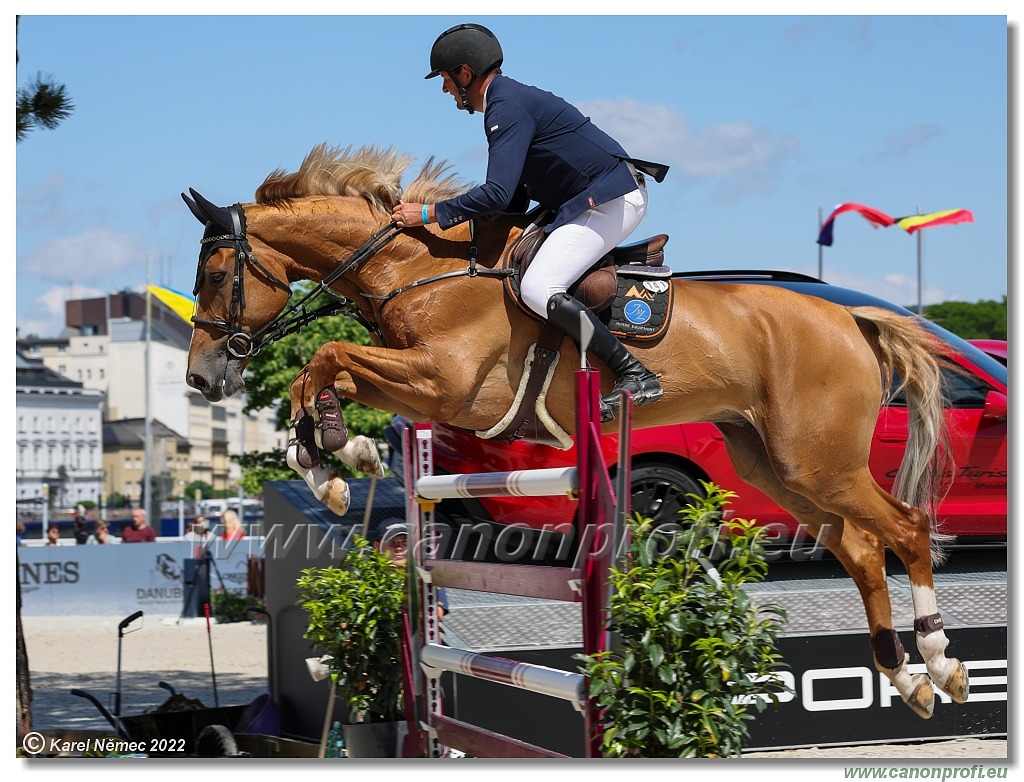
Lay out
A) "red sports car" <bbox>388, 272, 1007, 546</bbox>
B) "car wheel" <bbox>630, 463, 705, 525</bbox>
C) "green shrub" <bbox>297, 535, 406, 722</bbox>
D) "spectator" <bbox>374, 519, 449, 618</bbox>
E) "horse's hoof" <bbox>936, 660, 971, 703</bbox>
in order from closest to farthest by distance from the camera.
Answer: "horse's hoof" <bbox>936, 660, 971, 703</bbox> → "green shrub" <bbox>297, 535, 406, 722</bbox> → "spectator" <bbox>374, 519, 449, 618</bbox> → "red sports car" <bbox>388, 272, 1007, 546</bbox> → "car wheel" <bbox>630, 463, 705, 525</bbox>

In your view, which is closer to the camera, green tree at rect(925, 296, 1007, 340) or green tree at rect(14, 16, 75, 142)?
green tree at rect(14, 16, 75, 142)

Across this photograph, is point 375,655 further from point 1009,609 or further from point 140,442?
point 140,442

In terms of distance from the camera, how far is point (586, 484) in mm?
3045

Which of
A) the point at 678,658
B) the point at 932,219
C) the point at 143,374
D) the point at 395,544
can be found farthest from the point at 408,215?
the point at 143,374

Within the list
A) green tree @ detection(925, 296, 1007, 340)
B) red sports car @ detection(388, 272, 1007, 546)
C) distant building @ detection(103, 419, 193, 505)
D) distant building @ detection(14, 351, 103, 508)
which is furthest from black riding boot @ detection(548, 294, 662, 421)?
distant building @ detection(103, 419, 193, 505)

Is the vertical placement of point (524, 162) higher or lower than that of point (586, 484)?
higher

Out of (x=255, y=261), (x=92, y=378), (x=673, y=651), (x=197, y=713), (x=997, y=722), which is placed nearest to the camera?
(x=673, y=651)

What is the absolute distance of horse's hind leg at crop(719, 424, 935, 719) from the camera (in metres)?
4.30

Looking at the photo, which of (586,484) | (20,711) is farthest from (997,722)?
(20,711)

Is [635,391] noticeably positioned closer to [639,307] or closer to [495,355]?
[639,307]

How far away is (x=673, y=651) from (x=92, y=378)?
72410 millimetres

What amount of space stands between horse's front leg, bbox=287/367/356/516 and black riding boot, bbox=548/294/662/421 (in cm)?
86

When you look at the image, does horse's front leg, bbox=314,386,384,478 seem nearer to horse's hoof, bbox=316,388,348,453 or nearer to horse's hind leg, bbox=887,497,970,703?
horse's hoof, bbox=316,388,348,453

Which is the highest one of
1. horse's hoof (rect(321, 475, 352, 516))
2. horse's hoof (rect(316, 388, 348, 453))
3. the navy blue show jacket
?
the navy blue show jacket
